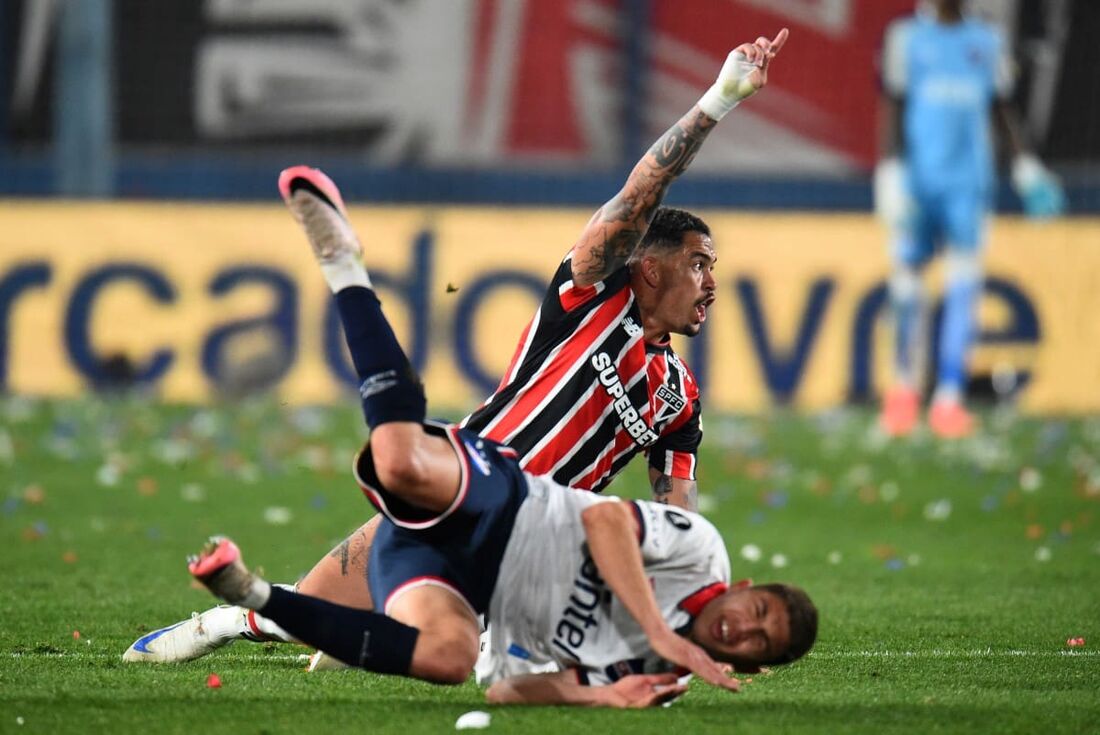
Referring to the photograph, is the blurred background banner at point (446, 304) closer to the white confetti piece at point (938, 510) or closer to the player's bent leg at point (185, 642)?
the white confetti piece at point (938, 510)

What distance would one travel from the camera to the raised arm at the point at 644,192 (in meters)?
6.55

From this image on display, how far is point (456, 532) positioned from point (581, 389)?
3.07 feet

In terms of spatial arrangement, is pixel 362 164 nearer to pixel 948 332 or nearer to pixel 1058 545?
pixel 948 332

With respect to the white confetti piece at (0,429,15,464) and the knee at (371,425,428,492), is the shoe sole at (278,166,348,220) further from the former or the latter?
the white confetti piece at (0,429,15,464)

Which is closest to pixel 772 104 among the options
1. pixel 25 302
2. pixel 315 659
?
pixel 25 302

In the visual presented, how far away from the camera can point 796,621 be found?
5.64m

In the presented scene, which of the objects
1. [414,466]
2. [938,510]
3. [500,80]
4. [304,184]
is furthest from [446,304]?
[414,466]

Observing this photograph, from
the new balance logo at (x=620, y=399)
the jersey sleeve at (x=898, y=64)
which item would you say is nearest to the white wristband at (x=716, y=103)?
the new balance logo at (x=620, y=399)

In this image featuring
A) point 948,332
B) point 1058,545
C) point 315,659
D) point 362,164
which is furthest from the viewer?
point 362,164

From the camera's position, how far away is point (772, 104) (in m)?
20.8

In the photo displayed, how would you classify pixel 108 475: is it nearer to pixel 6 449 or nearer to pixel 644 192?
pixel 6 449

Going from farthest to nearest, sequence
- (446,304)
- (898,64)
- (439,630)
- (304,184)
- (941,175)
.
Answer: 1. (446,304)
2. (898,64)
3. (941,175)
4. (304,184)
5. (439,630)

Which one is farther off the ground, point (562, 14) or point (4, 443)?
point (562, 14)

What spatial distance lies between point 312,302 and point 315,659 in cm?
889
